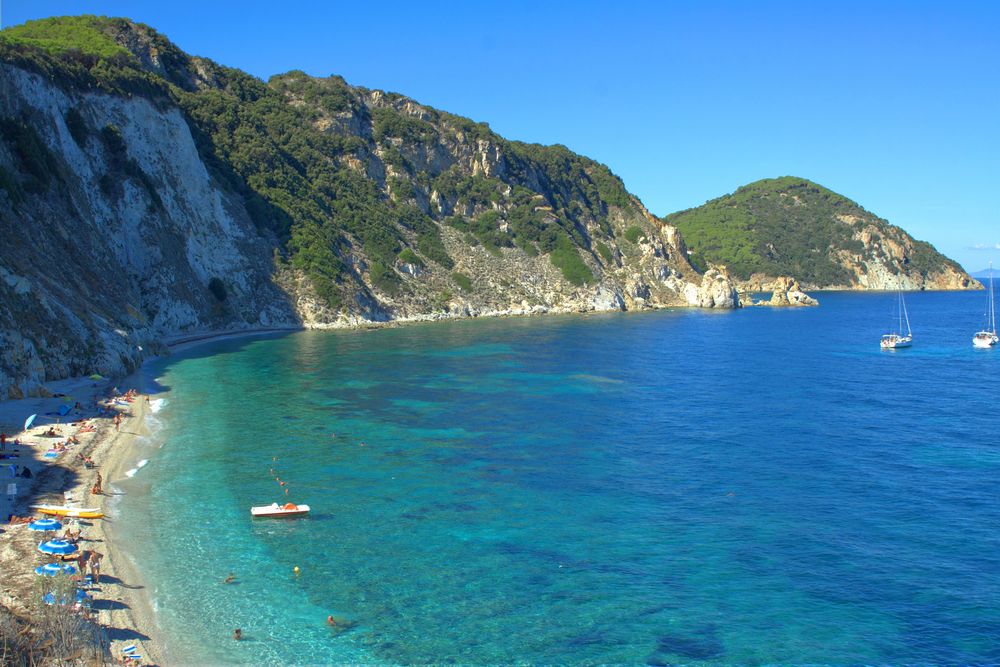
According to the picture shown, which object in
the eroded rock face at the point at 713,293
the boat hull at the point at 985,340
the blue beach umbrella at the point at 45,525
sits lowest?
the blue beach umbrella at the point at 45,525

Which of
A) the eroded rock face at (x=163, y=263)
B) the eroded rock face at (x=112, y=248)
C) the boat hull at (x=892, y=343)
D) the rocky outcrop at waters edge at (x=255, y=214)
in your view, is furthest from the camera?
the boat hull at (x=892, y=343)

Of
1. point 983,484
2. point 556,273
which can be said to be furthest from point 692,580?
point 556,273

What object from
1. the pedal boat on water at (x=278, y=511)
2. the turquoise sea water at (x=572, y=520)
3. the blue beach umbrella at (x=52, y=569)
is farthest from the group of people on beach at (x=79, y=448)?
the pedal boat on water at (x=278, y=511)

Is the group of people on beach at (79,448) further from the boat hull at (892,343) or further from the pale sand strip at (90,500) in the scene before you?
the boat hull at (892,343)

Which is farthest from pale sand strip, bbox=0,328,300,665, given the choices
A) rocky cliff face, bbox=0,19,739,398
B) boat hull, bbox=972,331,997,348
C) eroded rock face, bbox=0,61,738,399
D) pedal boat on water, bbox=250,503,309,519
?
boat hull, bbox=972,331,997,348

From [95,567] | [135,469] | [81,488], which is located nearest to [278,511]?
[95,567]

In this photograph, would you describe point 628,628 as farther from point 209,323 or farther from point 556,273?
point 556,273

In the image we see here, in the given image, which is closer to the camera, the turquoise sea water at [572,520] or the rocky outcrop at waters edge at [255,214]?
the turquoise sea water at [572,520]
